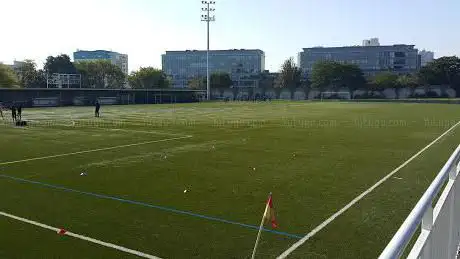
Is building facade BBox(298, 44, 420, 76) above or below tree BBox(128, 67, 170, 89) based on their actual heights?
above

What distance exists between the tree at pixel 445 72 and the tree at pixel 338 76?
2031cm

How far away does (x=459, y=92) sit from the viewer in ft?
426

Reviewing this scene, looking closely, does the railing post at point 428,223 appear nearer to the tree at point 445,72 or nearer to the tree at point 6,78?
the tree at point 6,78

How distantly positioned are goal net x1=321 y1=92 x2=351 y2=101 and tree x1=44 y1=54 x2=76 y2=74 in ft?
289

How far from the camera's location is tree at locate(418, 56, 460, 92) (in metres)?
129

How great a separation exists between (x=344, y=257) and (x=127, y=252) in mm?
3717

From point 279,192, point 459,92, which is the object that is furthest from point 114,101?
point 459,92

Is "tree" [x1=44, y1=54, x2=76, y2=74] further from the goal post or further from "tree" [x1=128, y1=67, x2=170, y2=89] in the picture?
the goal post

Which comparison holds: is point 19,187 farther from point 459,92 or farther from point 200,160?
point 459,92

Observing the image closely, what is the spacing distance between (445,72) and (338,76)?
3225 centimetres

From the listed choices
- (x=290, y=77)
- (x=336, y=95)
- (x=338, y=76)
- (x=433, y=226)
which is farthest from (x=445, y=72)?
(x=433, y=226)

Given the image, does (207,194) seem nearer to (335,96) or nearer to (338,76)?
(338,76)

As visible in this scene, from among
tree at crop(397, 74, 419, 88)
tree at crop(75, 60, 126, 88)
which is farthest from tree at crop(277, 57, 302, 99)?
tree at crop(75, 60, 126, 88)

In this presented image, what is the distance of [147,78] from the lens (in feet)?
454
